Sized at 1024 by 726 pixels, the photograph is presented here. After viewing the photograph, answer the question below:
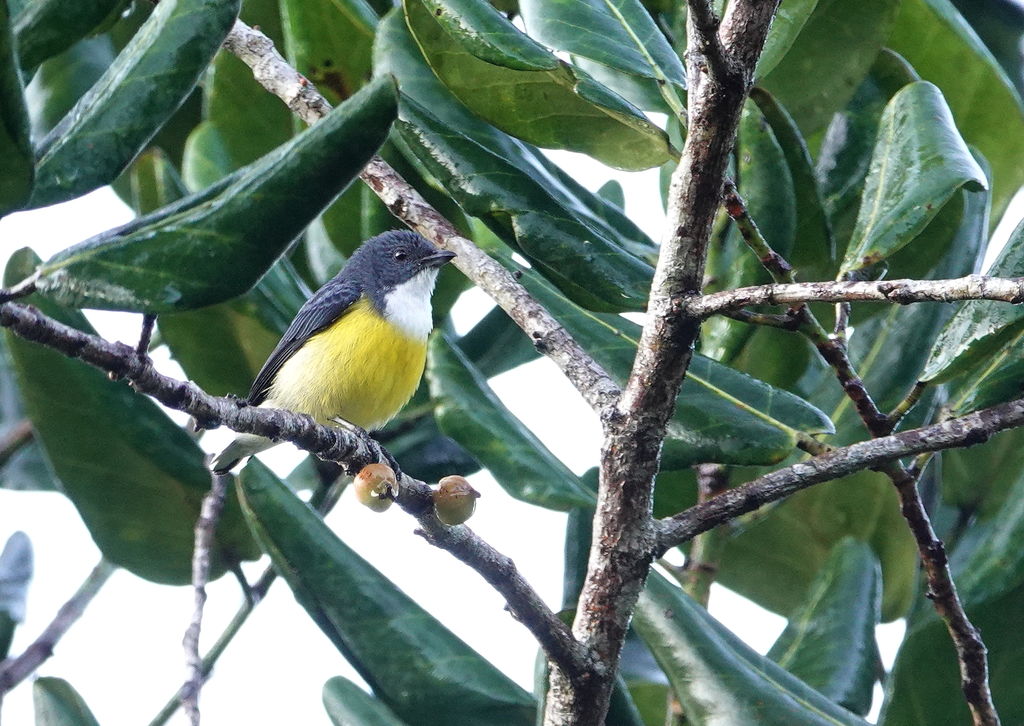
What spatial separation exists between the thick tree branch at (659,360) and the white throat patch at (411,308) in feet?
7.50

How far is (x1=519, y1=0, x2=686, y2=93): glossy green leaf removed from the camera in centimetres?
267

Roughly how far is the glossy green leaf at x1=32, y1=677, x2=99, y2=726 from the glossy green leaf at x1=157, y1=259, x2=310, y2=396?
3.32ft

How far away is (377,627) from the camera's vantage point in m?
2.65

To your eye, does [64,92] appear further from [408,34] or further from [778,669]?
[778,669]

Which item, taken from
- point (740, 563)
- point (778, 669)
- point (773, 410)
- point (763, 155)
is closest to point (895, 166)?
point (763, 155)

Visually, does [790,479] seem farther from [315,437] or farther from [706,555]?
[706,555]

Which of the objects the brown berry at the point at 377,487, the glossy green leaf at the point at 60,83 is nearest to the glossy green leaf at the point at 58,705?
the brown berry at the point at 377,487

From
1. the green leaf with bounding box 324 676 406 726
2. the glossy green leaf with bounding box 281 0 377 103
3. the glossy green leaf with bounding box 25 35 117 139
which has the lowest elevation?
the green leaf with bounding box 324 676 406 726

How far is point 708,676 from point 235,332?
1847 millimetres

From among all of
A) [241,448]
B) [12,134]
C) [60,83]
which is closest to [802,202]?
[12,134]

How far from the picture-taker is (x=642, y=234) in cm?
329

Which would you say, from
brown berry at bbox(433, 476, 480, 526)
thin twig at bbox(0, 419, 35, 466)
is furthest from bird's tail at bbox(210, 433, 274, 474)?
brown berry at bbox(433, 476, 480, 526)

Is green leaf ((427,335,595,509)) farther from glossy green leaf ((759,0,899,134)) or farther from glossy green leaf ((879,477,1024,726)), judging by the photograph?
glossy green leaf ((759,0,899,134))

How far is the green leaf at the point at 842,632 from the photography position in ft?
9.40
